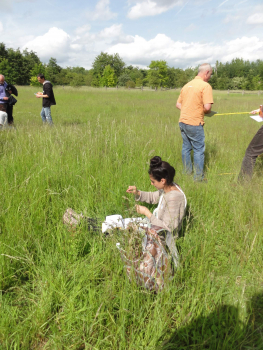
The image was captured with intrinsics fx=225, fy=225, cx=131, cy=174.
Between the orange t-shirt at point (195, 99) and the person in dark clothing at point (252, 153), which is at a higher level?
the orange t-shirt at point (195, 99)

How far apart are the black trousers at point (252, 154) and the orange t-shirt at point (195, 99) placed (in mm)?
933

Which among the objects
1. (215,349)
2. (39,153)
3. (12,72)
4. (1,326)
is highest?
(12,72)

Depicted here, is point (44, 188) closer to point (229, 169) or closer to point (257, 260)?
point (257, 260)

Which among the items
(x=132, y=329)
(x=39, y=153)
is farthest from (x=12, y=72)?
(x=132, y=329)

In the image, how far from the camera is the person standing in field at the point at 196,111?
12.5ft

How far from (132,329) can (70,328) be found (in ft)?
1.39

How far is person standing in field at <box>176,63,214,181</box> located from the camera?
149 inches

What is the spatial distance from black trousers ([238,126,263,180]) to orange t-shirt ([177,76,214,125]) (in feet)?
3.06

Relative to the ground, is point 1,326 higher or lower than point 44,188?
lower

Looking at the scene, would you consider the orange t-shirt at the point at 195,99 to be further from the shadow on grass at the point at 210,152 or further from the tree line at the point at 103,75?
the tree line at the point at 103,75

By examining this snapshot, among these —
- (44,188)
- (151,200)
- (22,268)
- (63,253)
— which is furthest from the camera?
(44,188)

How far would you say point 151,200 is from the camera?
258 centimetres

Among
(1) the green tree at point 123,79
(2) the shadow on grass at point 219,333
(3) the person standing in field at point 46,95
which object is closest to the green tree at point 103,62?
(1) the green tree at point 123,79

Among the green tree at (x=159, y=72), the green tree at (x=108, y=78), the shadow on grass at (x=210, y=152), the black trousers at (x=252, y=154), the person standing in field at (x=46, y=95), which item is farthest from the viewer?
the green tree at (x=159, y=72)
